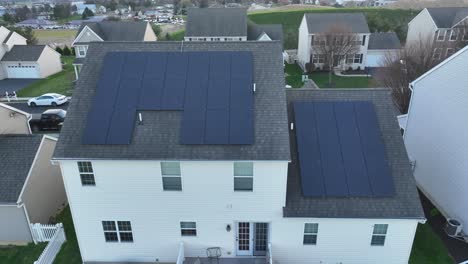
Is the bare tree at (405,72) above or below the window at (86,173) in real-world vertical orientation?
below

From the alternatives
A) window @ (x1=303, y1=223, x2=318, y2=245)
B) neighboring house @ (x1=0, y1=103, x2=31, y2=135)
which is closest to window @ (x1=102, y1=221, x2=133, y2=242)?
window @ (x1=303, y1=223, x2=318, y2=245)

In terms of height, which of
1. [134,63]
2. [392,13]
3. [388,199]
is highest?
[134,63]

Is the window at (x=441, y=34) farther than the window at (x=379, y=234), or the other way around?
the window at (x=441, y=34)

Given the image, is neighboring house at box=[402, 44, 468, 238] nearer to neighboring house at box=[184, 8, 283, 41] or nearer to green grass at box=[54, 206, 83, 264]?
green grass at box=[54, 206, 83, 264]

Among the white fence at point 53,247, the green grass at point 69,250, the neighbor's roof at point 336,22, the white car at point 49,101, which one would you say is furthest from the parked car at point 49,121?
the neighbor's roof at point 336,22

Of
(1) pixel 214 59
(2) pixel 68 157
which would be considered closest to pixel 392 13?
(1) pixel 214 59

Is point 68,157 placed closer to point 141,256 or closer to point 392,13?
point 141,256

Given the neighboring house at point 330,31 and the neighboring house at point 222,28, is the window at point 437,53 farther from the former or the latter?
the neighboring house at point 222,28
